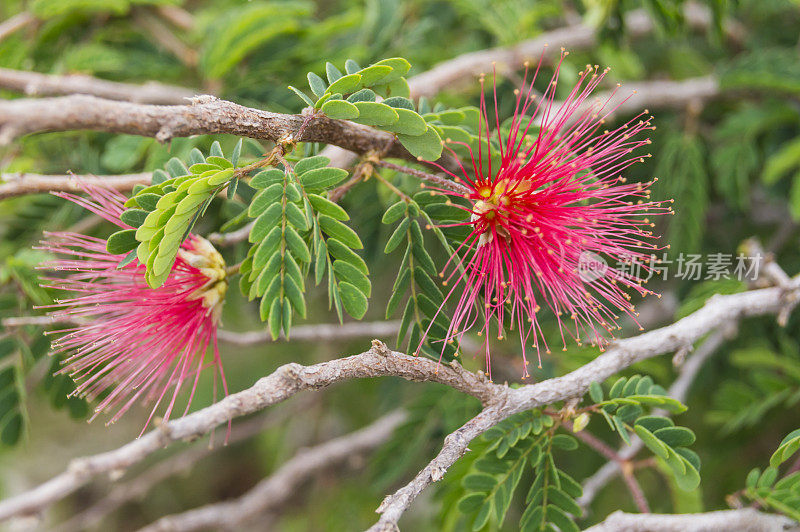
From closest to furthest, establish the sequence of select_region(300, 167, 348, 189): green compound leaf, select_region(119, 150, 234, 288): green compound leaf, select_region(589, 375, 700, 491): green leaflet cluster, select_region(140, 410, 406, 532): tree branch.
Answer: select_region(119, 150, 234, 288): green compound leaf
select_region(300, 167, 348, 189): green compound leaf
select_region(589, 375, 700, 491): green leaflet cluster
select_region(140, 410, 406, 532): tree branch

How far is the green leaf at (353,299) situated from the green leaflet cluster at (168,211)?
12.8 inches

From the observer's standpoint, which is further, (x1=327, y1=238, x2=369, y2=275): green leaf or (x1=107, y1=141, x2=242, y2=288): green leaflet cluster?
(x1=327, y1=238, x2=369, y2=275): green leaf

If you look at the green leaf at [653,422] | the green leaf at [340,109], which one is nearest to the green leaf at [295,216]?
the green leaf at [340,109]

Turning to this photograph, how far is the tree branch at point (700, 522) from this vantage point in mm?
1645

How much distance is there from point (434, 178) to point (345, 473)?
2359mm

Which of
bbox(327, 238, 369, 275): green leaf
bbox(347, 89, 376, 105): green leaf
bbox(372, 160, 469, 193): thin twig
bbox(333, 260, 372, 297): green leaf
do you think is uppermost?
bbox(347, 89, 376, 105): green leaf

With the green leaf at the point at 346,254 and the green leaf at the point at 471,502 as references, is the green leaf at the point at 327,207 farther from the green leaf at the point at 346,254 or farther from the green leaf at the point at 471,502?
the green leaf at the point at 471,502

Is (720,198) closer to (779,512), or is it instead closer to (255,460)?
(779,512)

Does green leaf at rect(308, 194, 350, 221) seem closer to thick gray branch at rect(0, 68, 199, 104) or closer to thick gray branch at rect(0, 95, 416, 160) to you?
thick gray branch at rect(0, 95, 416, 160)

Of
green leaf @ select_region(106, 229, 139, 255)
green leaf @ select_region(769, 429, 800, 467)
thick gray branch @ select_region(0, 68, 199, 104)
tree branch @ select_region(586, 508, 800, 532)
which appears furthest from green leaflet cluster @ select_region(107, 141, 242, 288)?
green leaf @ select_region(769, 429, 800, 467)

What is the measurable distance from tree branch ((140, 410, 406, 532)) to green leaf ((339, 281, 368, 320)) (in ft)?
4.85

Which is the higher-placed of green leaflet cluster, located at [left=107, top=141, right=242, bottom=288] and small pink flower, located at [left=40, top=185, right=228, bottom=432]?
green leaflet cluster, located at [left=107, top=141, right=242, bottom=288]

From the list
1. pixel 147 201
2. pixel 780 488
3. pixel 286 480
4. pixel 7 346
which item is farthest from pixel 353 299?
pixel 286 480

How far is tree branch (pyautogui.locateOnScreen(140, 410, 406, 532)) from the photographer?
291 centimetres
